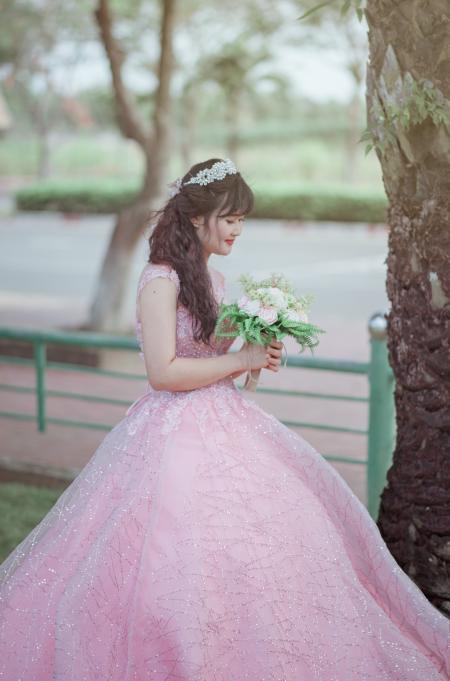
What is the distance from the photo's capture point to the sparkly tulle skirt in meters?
3.04

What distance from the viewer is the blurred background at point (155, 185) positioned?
9203 mm

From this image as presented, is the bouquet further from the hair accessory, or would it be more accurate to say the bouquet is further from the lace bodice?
the hair accessory

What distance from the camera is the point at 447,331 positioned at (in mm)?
3455

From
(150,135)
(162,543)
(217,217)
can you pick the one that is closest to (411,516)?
(162,543)

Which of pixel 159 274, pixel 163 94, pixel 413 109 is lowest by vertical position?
pixel 159 274

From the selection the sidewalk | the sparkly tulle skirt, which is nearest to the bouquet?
the sparkly tulle skirt

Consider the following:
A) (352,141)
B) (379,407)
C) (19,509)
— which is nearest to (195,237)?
(379,407)

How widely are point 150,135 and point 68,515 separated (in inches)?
314

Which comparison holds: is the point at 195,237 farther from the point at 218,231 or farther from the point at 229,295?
the point at 229,295

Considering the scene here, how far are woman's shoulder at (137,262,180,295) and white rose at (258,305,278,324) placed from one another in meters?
0.26

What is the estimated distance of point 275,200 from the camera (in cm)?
A: 2844

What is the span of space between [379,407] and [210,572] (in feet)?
7.99

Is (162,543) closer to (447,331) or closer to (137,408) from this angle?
(137,408)

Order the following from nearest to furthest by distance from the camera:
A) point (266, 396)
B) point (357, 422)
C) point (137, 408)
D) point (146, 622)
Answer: point (146, 622), point (137, 408), point (357, 422), point (266, 396)
